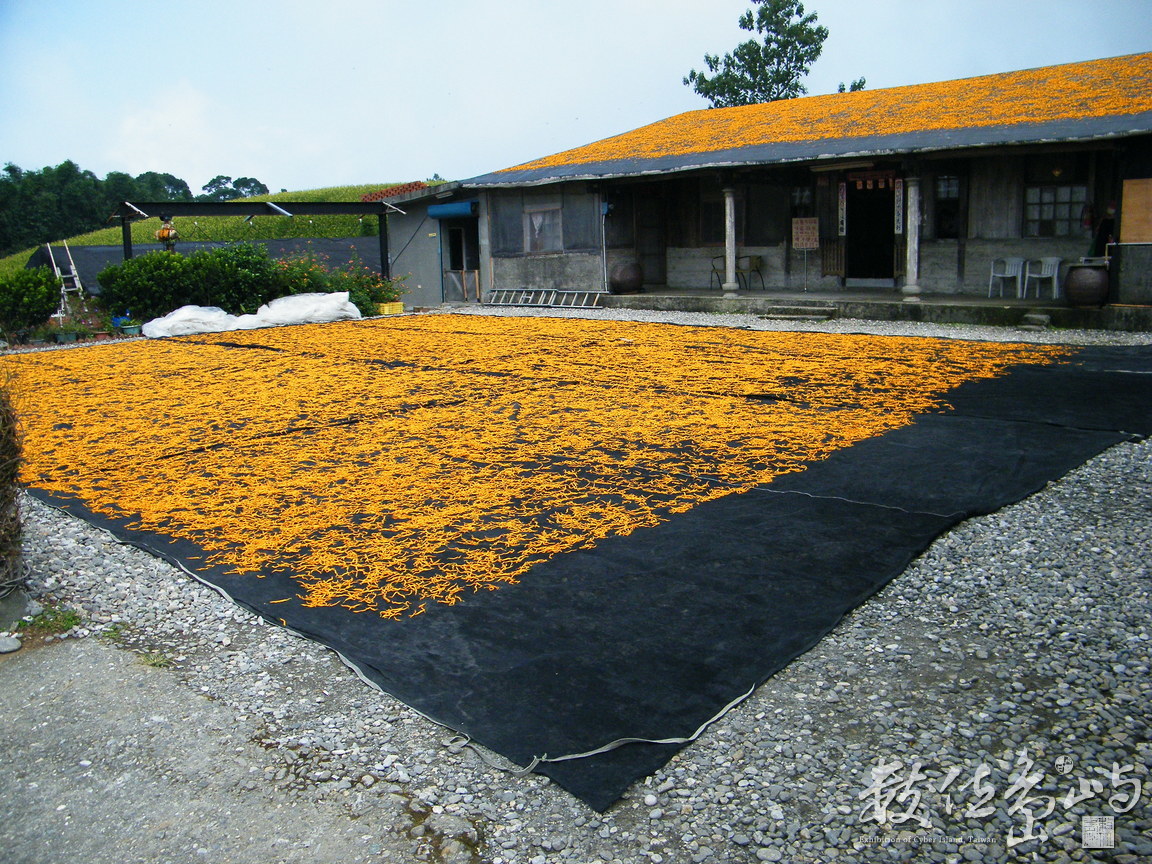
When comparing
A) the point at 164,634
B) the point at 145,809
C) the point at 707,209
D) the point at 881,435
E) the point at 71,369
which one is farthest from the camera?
the point at 707,209

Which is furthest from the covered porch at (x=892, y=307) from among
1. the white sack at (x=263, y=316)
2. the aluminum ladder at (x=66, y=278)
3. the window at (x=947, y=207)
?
the aluminum ladder at (x=66, y=278)

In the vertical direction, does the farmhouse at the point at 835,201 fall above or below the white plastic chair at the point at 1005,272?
above

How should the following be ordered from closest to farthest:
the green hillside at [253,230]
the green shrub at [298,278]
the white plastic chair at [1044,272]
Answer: the white plastic chair at [1044,272] → the green shrub at [298,278] → the green hillside at [253,230]

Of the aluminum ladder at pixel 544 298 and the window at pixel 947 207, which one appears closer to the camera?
the window at pixel 947 207

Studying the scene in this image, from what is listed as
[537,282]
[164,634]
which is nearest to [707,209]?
[537,282]

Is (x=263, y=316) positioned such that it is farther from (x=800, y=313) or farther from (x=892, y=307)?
(x=892, y=307)

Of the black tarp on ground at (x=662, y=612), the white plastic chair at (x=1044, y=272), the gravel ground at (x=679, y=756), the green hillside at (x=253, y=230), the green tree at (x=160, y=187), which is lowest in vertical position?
the gravel ground at (x=679, y=756)

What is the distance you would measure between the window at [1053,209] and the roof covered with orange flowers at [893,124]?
45.1 inches

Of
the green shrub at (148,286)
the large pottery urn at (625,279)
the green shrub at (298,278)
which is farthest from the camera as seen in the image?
the large pottery urn at (625,279)

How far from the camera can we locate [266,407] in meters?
8.22

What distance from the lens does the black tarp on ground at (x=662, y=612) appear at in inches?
117

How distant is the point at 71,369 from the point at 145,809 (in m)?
10.3

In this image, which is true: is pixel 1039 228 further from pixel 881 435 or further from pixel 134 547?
pixel 134 547

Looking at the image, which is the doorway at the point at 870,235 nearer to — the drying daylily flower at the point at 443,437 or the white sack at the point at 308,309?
the drying daylily flower at the point at 443,437
